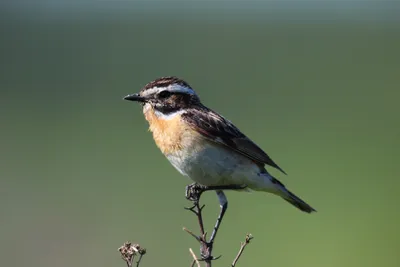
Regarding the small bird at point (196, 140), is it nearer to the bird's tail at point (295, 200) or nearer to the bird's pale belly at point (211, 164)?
the bird's pale belly at point (211, 164)

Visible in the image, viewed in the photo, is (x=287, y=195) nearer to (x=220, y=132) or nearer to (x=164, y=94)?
(x=220, y=132)

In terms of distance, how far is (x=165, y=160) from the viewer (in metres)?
16.7

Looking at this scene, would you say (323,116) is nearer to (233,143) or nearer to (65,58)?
(65,58)

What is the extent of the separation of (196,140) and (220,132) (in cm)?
20

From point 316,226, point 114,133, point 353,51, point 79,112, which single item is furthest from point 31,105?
point 353,51

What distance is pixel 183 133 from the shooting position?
4.83m

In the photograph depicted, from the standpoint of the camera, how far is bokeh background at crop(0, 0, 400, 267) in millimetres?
11195

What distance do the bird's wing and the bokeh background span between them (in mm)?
5006

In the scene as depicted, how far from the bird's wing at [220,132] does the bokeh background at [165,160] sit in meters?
5.01

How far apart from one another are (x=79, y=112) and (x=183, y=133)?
46.7 ft

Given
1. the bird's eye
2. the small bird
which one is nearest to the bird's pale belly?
the small bird

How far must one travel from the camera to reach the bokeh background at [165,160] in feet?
36.7

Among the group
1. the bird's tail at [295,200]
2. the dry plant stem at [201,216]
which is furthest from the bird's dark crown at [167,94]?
the bird's tail at [295,200]

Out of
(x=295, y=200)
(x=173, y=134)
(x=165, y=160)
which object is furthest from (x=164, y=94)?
(x=165, y=160)
